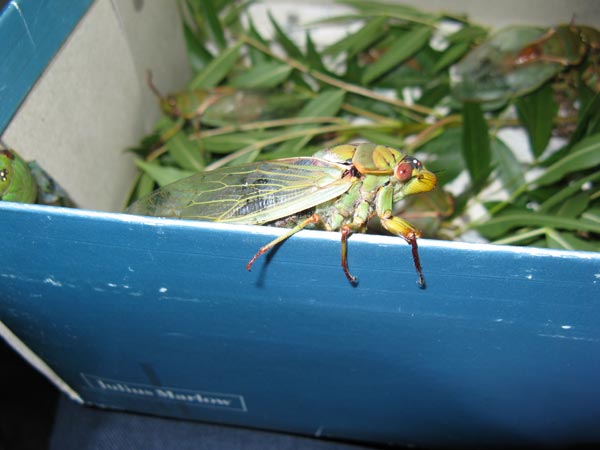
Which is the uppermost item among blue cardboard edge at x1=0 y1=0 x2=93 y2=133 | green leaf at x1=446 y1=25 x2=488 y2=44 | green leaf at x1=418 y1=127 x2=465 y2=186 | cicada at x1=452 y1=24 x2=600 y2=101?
blue cardboard edge at x1=0 y1=0 x2=93 y2=133

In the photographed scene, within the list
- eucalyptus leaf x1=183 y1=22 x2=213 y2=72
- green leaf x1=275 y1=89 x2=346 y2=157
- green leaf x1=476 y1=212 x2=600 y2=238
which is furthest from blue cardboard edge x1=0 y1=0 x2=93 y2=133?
green leaf x1=476 y1=212 x2=600 y2=238

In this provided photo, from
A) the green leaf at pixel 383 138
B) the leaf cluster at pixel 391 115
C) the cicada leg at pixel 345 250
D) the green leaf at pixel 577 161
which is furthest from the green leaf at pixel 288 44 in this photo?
the cicada leg at pixel 345 250

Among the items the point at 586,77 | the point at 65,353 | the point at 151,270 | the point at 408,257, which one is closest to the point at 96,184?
the point at 65,353

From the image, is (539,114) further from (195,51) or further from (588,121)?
(195,51)

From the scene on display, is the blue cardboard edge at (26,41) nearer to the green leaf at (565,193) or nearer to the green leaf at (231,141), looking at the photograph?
the green leaf at (231,141)

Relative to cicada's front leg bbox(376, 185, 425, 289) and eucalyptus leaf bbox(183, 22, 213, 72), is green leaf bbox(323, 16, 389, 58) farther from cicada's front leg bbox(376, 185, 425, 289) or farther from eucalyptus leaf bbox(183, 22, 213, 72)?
cicada's front leg bbox(376, 185, 425, 289)

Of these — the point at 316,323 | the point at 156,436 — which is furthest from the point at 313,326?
the point at 156,436
